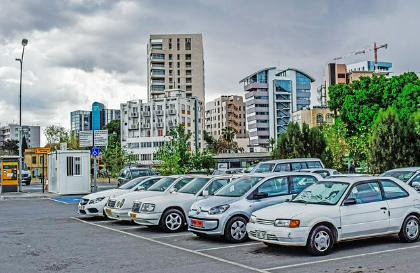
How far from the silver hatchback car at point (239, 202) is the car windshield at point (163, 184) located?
164 inches

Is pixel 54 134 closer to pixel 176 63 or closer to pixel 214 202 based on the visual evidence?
pixel 176 63

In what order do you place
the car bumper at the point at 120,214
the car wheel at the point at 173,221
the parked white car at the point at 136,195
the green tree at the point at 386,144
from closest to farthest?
the car wheel at the point at 173,221
the car bumper at the point at 120,214
the parked white car at the point at 136,195
the green tree at the point at 386,144

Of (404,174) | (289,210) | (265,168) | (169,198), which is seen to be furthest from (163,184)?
(404,174)

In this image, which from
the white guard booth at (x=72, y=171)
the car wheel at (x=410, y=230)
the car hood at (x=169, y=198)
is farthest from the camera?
the white guard booth at (x=72, y=171)

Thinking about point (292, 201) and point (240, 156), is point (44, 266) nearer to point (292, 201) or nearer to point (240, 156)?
point (292, 201)

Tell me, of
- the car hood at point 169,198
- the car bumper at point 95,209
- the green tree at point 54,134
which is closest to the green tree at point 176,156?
the car bumper at point 95,209

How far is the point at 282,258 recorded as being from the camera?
9.48 metres

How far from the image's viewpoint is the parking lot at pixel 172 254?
8812mm

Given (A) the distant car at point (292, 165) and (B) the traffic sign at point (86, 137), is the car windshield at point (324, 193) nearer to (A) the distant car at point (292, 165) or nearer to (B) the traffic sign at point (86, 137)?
(A) the distant car at point (292, 165)

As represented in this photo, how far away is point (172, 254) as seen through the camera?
10.2 meters

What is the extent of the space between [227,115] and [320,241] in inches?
5379

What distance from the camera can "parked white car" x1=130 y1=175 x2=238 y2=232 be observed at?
44.2 feet

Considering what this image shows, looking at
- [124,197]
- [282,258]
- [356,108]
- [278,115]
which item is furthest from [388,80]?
[278,115]

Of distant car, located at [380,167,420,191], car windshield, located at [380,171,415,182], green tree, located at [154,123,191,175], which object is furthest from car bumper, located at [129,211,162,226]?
green tree, located at [154,123,191,175]
